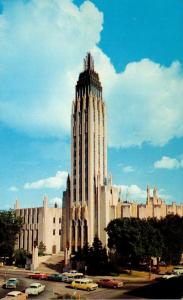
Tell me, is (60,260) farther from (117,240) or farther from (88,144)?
(88,144)

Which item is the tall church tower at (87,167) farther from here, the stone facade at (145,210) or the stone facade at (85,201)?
the stone facade at (145,210)

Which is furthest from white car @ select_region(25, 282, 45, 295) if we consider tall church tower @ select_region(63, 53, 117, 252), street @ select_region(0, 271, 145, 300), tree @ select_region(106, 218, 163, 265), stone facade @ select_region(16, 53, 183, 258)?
tall church tower @ select_region(63, 53, 117, 252)

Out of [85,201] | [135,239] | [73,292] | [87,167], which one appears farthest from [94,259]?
[87,167]

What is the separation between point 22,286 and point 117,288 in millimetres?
8940

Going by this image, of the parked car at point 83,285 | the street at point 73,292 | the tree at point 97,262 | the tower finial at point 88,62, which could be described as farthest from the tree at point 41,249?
the tower finial at point 88,62

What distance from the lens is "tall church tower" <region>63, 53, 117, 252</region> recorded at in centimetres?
6950

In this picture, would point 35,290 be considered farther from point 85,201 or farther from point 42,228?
point 42,228

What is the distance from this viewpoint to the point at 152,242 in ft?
176

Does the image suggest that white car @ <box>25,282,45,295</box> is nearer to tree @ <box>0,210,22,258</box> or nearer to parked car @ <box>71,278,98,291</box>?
parked car @ <box>71,278,98,291</box>

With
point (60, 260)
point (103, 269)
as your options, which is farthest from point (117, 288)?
point (60, 260)

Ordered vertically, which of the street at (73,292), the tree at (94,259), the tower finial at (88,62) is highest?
the tower finial at (88,62)

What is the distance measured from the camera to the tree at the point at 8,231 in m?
65.8

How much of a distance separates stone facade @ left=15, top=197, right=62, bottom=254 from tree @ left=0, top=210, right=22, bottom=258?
3.25m

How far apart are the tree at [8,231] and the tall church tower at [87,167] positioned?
9.21 m
